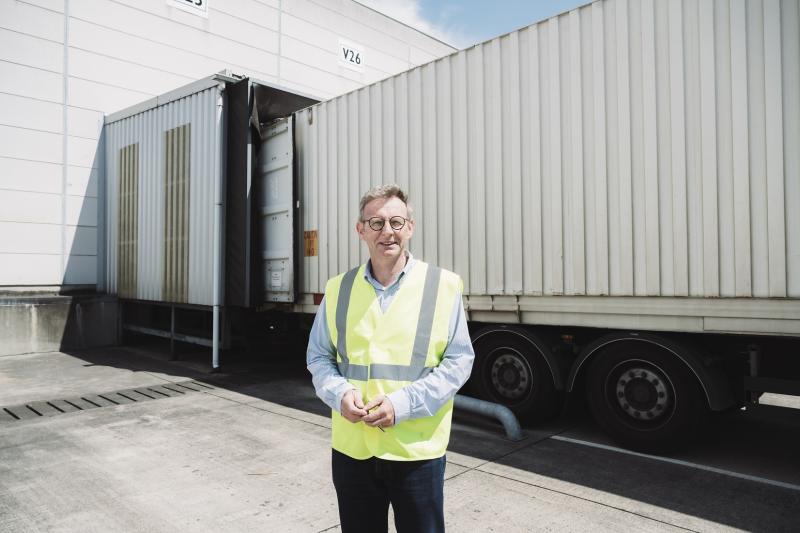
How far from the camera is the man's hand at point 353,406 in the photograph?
1.72 m

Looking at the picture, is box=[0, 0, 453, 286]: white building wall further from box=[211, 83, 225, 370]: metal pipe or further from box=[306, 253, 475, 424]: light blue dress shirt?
box=[306, 253, 475, 424]: light blue dress shirt

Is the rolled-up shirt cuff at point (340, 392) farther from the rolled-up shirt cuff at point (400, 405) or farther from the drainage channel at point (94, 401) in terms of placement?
the drainage channel at point (94, 401)

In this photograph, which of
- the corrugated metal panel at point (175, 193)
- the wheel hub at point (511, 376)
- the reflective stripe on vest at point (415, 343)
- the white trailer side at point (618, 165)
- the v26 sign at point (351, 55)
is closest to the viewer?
the reflective stripe on vest at point (415, 343)

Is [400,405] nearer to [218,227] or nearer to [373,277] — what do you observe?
[373,277]

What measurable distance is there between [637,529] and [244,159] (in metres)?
6.52

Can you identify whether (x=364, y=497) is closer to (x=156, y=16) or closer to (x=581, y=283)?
(x=581, y=283)

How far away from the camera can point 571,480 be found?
382 cm

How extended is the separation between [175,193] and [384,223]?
7907mm

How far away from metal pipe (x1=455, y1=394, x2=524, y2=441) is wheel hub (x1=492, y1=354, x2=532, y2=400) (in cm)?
27

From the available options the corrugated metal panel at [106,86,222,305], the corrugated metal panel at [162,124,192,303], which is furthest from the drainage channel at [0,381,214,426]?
the corrugated metal panel at [162,124,192,303]

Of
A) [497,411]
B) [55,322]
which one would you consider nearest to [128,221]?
[55,322]

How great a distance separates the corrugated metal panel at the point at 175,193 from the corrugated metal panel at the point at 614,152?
3323 millimetres

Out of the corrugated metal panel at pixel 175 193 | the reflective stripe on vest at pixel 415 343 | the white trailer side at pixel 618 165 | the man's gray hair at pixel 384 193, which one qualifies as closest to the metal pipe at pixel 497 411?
the white trailer side at pixel 618 165

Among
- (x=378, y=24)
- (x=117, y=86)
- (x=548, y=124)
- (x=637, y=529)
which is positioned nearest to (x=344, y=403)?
(x=637, y=529)
